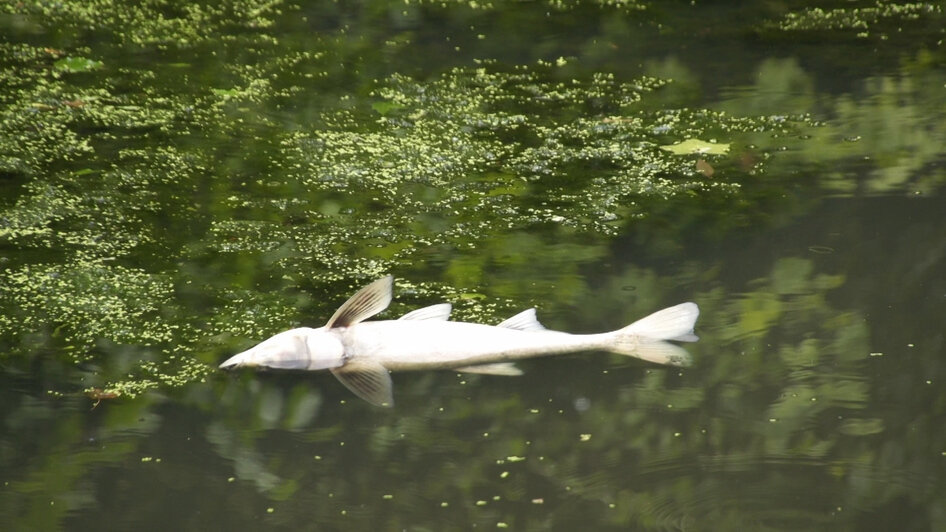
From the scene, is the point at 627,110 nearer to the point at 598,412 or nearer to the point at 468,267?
the point at 468,267

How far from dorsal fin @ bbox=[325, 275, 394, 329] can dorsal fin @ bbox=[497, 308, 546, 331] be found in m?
0.24

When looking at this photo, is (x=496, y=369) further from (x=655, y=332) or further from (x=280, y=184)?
(x=280, y=184)

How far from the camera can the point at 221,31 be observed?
4352mm

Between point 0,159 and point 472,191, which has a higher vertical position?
point 0,159

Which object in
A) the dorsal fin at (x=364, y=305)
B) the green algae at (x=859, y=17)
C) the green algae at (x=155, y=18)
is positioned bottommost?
the green algae at (x=859, y=17)

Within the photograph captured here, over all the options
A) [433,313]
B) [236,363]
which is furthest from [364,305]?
[236,363]

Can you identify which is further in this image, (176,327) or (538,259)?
(538,259)

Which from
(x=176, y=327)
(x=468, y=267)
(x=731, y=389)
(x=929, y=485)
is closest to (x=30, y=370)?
(x=176, y=327)

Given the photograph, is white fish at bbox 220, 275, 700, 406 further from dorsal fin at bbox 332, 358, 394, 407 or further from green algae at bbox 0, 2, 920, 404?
green algae at bbox 0, 2, 920, 404

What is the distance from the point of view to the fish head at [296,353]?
203cm

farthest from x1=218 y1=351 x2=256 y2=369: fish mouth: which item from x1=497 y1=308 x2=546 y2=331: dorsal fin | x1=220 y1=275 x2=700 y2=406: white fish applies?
x1=497 y1=308 x2=546 y2=331: dorsal fin

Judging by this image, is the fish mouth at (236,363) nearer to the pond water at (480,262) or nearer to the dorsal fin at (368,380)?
the pond water at (480,262)

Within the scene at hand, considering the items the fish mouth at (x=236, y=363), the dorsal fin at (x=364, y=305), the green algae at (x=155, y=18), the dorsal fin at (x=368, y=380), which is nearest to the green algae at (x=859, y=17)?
the green algae at (x=155, y=18)

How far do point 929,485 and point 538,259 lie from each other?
1.06 metres
